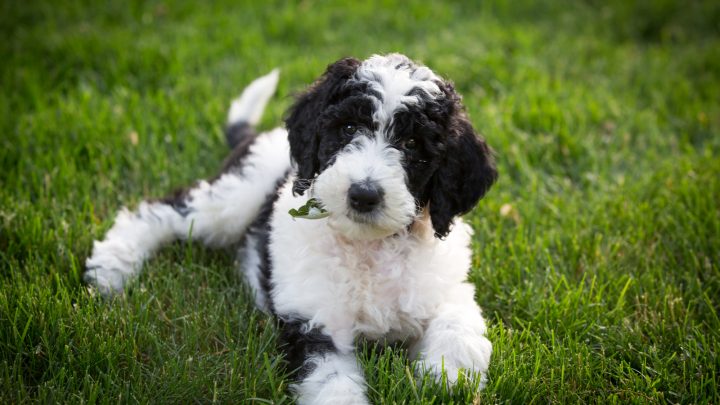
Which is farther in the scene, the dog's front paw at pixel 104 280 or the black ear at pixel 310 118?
the dog's front paw at pixel 104 280

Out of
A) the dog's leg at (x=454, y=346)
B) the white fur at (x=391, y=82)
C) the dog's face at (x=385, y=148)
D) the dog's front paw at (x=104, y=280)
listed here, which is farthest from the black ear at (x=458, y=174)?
the dog's front paw at (x=104, y=280)

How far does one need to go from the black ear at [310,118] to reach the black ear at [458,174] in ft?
1.52

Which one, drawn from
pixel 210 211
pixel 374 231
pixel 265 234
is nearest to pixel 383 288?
pixel 374 231

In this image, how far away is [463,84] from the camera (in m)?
6.14

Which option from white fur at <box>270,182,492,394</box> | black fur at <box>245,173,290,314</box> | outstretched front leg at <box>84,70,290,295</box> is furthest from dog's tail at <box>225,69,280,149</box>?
white fur at <box>270,182,492,394</box>

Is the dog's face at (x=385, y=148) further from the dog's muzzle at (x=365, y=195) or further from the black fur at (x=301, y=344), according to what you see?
the black fur at (x=301, y=344)

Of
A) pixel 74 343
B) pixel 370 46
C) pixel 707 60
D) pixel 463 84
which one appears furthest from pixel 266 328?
pixel 707 60

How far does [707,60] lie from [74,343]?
20.5 ft

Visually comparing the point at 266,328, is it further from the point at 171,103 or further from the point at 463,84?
the point at 463,84

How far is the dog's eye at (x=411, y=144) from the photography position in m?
2.87

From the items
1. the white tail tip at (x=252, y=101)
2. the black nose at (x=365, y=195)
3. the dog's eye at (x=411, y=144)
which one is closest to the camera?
the black nose at (x=365, y=195)

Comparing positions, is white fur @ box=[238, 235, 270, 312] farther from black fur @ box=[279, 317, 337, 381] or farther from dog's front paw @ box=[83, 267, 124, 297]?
dog's front paw @ box=[83, 267, 124, 297]

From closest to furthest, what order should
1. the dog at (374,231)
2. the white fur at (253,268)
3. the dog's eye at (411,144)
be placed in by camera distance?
1. the dog at (374,231)
2. the dog's eye at (411,144)
3. the white fur at (253,268)

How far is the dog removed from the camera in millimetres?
2756
